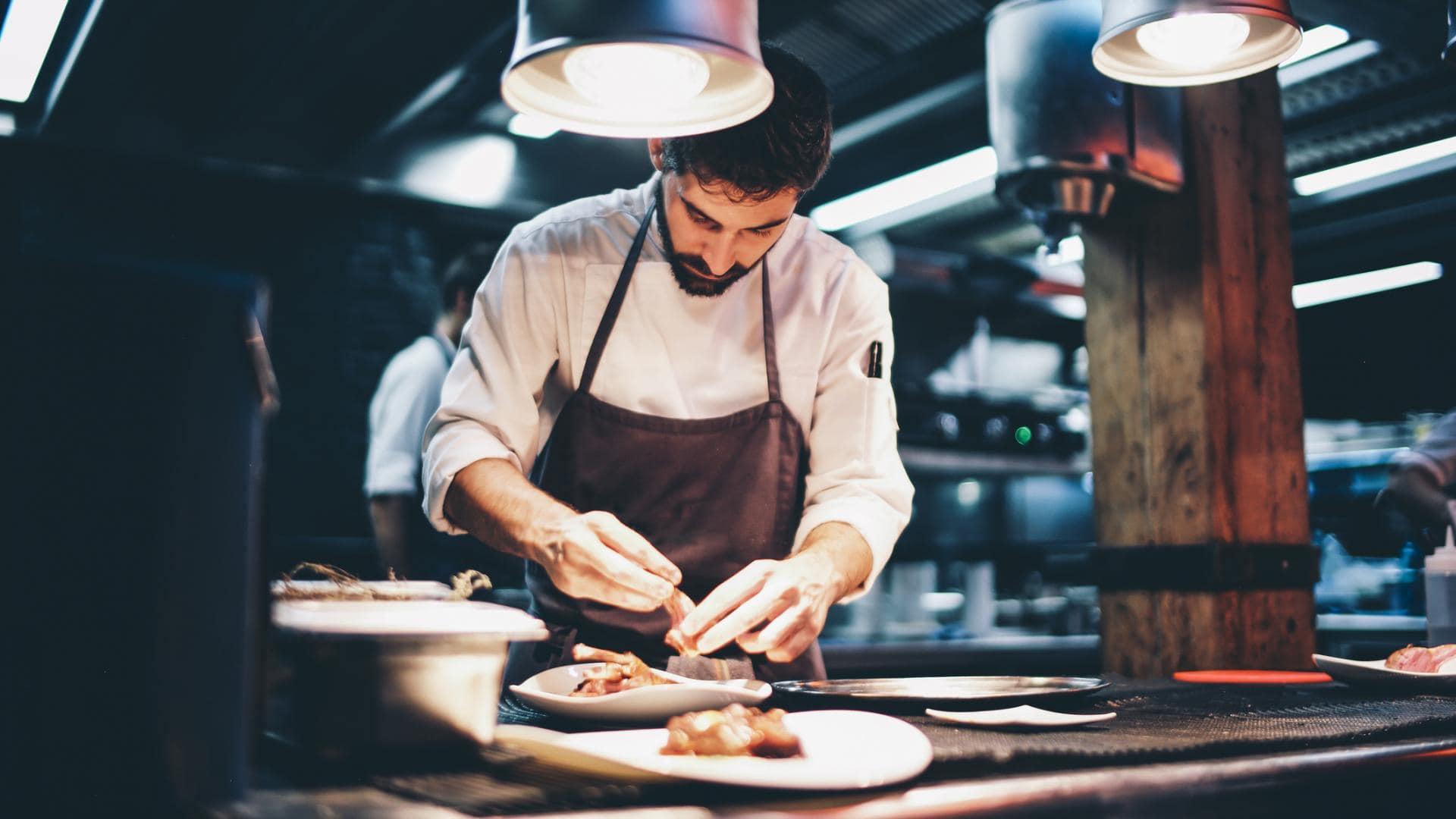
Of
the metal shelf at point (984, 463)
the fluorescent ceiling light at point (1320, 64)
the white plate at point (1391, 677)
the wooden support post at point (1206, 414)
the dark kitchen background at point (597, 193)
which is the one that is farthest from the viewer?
the metal shelf at point (984, 463)

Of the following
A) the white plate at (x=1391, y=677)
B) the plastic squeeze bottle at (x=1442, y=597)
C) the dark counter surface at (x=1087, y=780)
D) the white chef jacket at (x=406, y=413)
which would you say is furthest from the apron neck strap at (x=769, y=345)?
the white chef jacket at (x=406, y=413)

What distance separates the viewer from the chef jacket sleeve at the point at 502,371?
1.79 m

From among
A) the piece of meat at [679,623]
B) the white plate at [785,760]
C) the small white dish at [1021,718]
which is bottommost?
the small white dish at [1021,718]

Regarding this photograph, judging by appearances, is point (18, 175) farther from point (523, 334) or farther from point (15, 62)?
point (523, 334)

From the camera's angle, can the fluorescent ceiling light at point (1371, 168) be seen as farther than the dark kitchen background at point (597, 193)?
Yes

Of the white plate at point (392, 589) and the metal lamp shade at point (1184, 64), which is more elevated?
the metal lamp shade at point (1184, 64)

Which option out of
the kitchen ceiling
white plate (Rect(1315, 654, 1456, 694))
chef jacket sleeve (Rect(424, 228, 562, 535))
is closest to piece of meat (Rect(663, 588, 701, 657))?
chef jacket sleeve (Rect(424, 228, 562, 535))

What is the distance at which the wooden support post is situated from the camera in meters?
2.55

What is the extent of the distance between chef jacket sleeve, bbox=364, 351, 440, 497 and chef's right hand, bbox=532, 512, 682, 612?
8.64ft

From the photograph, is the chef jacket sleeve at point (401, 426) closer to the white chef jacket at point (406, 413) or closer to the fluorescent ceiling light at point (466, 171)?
the white chef jacket at point (406, 413)

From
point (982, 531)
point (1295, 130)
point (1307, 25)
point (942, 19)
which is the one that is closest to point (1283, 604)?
point (1307, 25)

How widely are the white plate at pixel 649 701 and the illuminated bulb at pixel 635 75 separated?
2.47 ft

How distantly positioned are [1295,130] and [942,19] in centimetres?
201

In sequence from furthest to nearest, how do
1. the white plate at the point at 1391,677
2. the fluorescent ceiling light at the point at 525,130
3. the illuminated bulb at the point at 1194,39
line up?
the fluorescent ceiling light at the point at 525,130 < the illuminated bulb at the point at 1194,39 < the white plate at the point at 1391,677
